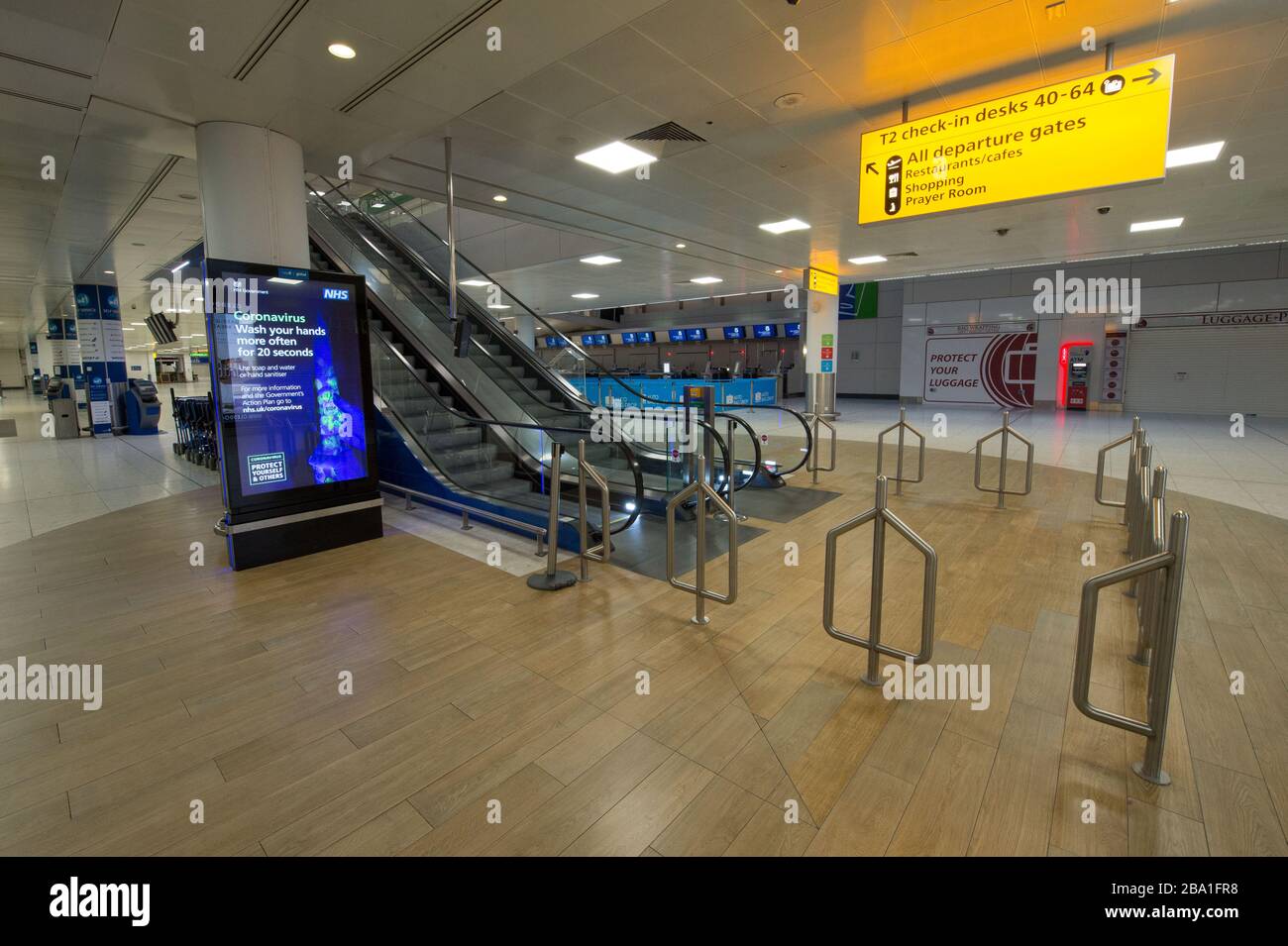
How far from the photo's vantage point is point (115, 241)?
27.9 feet

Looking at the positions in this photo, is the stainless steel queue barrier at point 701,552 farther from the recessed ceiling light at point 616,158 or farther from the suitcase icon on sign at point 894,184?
the recessed ceiling light at point 616,158

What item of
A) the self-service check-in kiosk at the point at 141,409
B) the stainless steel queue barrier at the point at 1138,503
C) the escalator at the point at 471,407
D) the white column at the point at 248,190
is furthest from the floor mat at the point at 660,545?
the self-service check-in kiosk at the point at 141,409

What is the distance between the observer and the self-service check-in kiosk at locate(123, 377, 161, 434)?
12586 mm

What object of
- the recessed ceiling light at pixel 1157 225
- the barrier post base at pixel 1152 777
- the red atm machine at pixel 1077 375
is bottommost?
the barrier post base at pixel 1152 777

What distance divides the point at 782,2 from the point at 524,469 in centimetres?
474

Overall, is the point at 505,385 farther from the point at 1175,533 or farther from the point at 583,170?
the point at 1175,533

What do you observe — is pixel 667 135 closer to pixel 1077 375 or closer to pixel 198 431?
pixel 198 431

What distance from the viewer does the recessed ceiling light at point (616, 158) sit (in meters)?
5.80

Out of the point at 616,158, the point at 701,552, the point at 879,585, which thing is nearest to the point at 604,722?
the point at 701,552

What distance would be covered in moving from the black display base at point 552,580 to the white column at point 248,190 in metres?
3.11

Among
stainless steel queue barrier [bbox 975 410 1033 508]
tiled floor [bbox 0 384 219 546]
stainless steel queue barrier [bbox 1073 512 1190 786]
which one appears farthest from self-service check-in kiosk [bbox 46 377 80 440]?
stainless steel queue barrier [bbox 1073 512 1190 786]

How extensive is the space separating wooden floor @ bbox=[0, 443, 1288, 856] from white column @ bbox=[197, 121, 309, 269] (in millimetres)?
2449

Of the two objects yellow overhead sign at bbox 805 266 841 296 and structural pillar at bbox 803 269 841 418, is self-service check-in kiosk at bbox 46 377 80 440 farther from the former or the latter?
structural pillar at bbox 803 269 841 418
